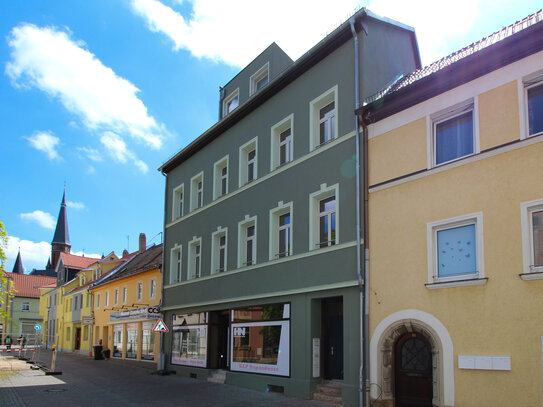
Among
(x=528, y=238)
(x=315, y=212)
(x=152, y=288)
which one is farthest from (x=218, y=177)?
(x=528, y=238)

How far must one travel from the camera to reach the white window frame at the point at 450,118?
1136 cm

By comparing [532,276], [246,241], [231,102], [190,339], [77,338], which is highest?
[231,102]

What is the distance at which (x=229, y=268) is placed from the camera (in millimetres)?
20125

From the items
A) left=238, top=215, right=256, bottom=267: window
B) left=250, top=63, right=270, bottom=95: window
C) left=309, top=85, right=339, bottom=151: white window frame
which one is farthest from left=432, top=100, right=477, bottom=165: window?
left=250, top=63, right=270, bottom=95: window

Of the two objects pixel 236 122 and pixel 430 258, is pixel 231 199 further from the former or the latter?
pixel 430 258

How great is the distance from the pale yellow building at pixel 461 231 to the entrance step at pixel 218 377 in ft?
27.7

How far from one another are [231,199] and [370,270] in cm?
857

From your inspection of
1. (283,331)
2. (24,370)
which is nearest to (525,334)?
(283,331)

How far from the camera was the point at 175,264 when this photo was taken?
25953mm

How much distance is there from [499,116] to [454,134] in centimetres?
127

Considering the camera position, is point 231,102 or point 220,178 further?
point 231,102

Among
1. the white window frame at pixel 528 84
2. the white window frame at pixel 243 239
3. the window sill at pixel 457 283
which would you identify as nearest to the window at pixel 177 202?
the white window frame at pixel 243 239

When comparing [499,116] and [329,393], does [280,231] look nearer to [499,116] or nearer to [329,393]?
[329,393]

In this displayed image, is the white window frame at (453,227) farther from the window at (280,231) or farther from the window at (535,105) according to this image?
the window at (280,231)
